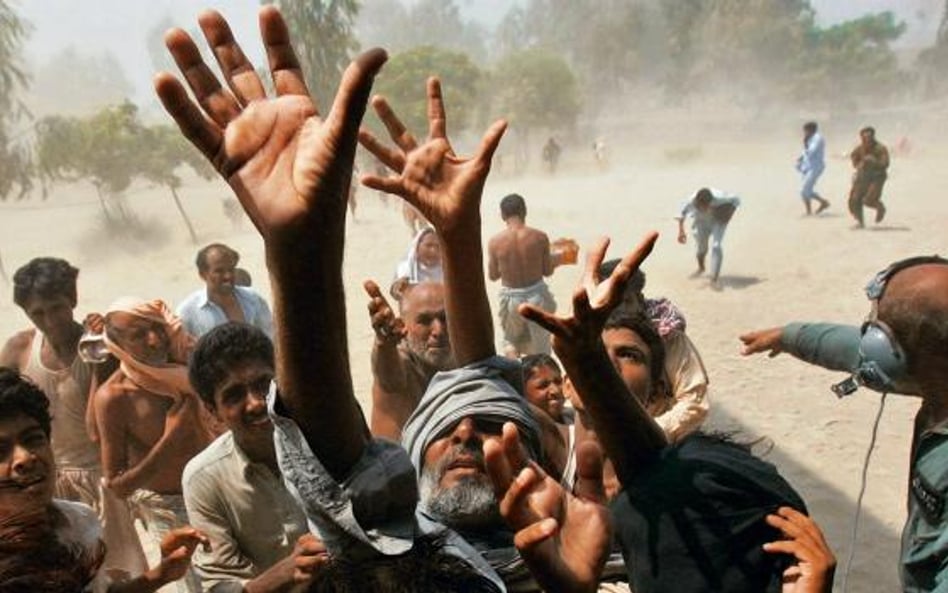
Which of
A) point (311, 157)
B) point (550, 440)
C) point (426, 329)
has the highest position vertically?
point (311, 157)

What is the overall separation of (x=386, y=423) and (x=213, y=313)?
153 centimetres

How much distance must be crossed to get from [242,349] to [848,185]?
19.9 metres

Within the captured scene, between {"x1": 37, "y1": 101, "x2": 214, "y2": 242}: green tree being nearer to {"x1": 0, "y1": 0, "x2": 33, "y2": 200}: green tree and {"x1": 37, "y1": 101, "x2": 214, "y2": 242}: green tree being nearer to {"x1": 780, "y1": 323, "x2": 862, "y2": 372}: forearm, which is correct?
{"x1": 0, "y1": 0, "x2": 33, "y2": 200}: green tree

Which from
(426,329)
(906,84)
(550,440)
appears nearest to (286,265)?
(550,440)

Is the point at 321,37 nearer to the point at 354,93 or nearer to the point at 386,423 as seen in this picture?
the point at 386,423

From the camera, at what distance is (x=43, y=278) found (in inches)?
145

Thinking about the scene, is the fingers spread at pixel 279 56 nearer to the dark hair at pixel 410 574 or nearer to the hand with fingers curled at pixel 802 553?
the dark hair at pixel 410 574

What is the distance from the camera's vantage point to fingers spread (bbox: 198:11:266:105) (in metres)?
1.50

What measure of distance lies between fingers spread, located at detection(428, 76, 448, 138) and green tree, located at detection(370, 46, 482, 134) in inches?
1281

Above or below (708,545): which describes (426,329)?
above

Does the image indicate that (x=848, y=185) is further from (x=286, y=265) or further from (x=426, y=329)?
(x=286, y=265)

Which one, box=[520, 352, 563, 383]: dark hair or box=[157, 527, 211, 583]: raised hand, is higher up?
box=[520, 352, 563, 383]: dark hair

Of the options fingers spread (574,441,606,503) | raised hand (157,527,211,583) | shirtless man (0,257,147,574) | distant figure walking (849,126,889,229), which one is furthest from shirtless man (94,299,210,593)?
distant figure walking (849,126,889,229)

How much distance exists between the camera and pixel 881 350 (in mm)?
2201
